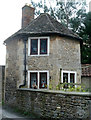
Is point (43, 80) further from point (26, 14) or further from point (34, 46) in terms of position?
point (26, 14)

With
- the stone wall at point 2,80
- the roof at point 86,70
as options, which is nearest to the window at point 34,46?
the stone wall at point 2,80

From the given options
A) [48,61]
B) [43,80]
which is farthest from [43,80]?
[48,61]

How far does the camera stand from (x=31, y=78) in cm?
1505

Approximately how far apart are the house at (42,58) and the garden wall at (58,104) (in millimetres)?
2205

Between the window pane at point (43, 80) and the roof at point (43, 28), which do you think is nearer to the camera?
the window pane at point (43, 80)

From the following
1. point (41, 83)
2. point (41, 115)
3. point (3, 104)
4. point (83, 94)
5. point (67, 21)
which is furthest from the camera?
point (67, 21)

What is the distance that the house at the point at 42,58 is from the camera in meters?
14.6

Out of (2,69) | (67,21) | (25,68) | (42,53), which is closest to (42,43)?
(42,53)

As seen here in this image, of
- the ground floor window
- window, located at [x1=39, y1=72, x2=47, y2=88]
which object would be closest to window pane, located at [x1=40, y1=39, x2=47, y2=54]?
window, located at [x1=39, y1=72, x2=47, y2=88]

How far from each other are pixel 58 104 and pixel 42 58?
525cm

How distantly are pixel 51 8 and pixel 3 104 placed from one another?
18.9 meters

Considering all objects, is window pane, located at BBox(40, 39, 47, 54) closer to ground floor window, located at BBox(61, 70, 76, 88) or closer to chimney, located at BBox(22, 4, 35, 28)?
ground floor window, located at BBox(61, 70, 76, 88)

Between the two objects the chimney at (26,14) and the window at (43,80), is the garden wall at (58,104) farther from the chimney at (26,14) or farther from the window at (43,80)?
the chimney at (26,14)

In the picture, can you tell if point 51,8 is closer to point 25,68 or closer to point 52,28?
point 52,28
